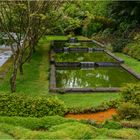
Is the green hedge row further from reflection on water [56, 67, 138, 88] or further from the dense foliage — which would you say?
the dense foliage

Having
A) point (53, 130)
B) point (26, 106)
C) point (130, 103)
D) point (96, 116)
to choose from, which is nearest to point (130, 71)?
point (96, 116)

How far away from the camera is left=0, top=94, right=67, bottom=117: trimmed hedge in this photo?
11.5 m

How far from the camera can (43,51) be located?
3061 cm

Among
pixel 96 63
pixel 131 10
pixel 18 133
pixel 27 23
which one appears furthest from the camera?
pixel 131 10

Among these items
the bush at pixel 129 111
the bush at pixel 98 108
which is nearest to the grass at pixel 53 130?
the bush at pixel 129 111

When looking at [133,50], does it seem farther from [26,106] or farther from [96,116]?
[26,106]

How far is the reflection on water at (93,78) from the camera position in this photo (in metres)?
18.6

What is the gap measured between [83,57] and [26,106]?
16864 mm

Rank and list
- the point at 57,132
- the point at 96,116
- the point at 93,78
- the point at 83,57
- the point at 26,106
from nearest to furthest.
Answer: the point at 57,132 < the point at 26,106 < the point at 96,116 < the point at 93,78 < the point at 83,57

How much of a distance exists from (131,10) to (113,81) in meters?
18.0

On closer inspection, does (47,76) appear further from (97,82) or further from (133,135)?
(133,135)

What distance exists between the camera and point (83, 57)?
28.2 meters

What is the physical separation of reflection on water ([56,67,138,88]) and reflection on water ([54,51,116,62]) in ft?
10.3

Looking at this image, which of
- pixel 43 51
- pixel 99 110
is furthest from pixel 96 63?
pixel 99 110
